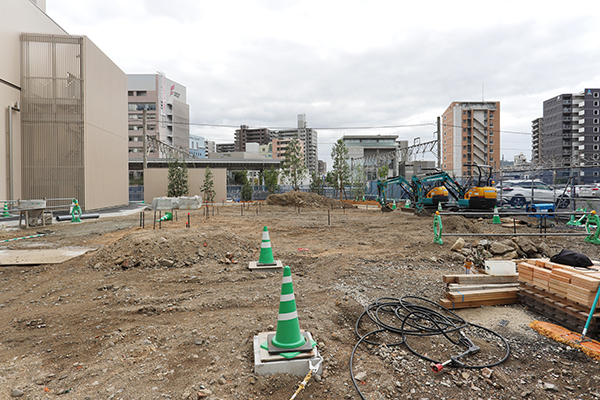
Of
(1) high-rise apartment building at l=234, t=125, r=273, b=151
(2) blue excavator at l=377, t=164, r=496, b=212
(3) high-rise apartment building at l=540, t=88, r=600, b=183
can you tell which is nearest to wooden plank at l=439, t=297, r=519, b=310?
(2) blue excavator at l=377, t=164, r=496, b=212

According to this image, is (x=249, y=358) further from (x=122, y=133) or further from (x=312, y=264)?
(x=122, y=133)

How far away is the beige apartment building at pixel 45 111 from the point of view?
21438mm

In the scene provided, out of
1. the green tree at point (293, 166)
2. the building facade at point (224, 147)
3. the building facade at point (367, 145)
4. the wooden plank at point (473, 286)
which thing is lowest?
the wooden plank at point (473, 286)

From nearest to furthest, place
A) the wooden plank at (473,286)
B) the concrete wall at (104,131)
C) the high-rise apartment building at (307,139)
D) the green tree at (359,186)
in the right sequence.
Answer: the wooden plank at (473,286) → the concrete wall at (104,131) → the green tree at (359,186) → the high-rise apartment building at (307,139)

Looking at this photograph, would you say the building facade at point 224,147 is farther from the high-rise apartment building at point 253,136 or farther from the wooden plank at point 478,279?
the wooden plank at point 478,279

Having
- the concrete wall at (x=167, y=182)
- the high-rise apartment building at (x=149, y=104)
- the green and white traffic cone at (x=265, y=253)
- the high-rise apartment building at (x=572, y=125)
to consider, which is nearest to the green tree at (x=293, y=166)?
the concrete wall at (x=167, y=182)

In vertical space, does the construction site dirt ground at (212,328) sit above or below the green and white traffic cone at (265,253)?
below

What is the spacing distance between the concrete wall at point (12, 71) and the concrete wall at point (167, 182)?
50.1 ft

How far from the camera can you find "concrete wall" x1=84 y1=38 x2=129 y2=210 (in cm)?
2412

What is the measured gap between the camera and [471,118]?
8288cm

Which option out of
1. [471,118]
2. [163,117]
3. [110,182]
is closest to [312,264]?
[110,182]

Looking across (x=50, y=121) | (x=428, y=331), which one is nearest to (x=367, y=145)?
(x=50, y=121)

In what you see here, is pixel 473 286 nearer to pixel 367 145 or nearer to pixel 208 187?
pixel 208 187

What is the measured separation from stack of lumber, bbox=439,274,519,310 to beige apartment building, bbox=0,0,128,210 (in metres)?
24.7
